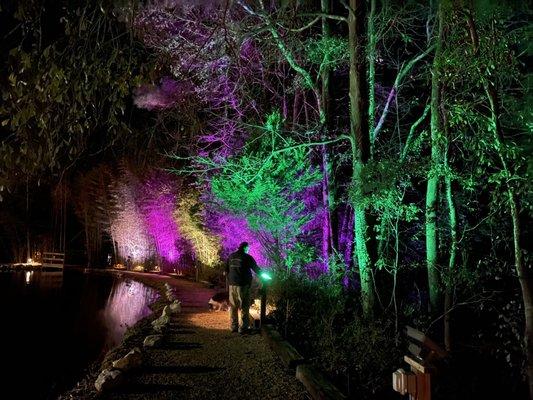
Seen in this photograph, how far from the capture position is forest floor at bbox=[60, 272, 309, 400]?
584 cm

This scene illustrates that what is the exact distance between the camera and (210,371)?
6.76 meters

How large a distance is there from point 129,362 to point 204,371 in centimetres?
101

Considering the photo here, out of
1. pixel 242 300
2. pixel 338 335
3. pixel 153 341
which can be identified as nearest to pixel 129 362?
pixel 153 341

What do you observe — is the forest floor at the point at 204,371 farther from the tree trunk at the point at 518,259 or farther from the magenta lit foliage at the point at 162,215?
the magenta lit foliage at the point at 162,215

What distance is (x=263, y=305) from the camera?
970 centimetres

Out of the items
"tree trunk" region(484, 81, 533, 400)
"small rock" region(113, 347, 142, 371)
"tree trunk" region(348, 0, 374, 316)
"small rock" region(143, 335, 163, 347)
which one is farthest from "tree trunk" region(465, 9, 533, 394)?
"small rock" region(143, 335, 163, 347)

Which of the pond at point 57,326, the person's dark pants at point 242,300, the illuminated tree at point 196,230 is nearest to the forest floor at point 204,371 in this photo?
the person's dark pants at point 242,300

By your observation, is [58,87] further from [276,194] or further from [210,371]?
[276,194]

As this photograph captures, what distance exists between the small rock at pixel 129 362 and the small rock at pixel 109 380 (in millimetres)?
243

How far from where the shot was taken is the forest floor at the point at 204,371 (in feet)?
19.2

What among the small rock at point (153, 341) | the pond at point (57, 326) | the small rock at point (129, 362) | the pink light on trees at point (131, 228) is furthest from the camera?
the pink light on trees at point (131, 228)

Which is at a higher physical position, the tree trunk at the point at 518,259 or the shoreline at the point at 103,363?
the tree trunk at the point at 518,259

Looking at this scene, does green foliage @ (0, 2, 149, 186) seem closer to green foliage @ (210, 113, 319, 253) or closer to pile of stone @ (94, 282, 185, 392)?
pile of stone @ (94, 282, 185, 392)

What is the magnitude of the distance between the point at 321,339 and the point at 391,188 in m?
2.54
